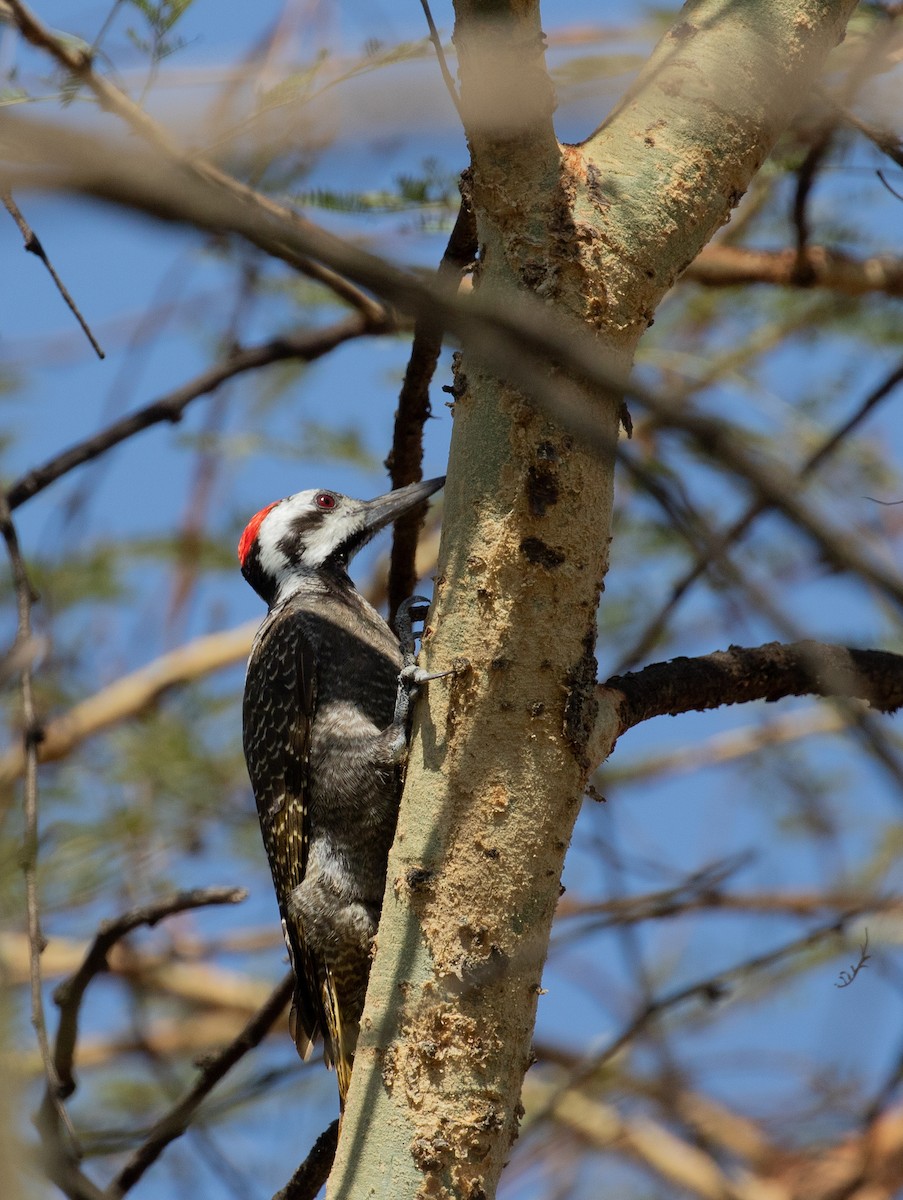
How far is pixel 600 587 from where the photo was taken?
92.4 inches

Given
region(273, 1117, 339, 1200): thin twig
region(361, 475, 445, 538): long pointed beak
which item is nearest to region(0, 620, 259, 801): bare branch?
region(361, 475, 445, 538): long pointed beak

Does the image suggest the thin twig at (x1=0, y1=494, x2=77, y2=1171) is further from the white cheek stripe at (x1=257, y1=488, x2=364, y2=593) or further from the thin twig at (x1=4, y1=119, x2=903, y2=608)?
Result: the thin twig at (x1=4, y1=119, x2=903, y2=608)

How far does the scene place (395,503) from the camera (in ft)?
14.7

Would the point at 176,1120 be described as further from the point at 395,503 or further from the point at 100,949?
the point at 395,503

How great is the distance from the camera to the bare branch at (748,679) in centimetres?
256

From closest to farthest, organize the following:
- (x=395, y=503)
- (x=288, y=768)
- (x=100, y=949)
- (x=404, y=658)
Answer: (x=100, y=949)
(x=404, y=658)
(x=288, y=768)
(x=395, y=503)

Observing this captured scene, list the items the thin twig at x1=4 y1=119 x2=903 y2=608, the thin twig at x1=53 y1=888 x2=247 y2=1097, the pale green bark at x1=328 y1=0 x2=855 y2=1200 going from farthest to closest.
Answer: the thin twig at x1=53 y1=888 x2=247 y2=1097 < the pale green bark at x1=328 y1=0 x2=855 y2=1200 < the thin twig at x1=4 y1=119 x2=903 y2=608

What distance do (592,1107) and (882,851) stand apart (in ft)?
7.44

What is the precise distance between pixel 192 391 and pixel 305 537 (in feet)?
3.97

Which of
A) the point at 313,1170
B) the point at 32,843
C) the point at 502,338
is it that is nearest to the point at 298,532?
the point at 32,843

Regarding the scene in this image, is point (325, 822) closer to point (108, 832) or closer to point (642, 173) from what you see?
point (108, 832)

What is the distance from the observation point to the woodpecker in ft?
13.0

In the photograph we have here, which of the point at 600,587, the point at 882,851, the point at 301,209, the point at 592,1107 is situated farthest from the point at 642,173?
the point at 882,851

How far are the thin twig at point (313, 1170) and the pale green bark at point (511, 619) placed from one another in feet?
1.90
